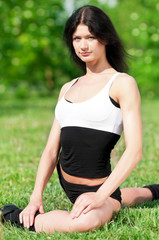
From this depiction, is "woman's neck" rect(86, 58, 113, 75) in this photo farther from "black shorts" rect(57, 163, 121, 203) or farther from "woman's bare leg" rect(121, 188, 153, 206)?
"woman's bare leg" rect(121, 188, 153, 206)

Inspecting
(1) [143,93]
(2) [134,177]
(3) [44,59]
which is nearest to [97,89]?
(2) [134,177]

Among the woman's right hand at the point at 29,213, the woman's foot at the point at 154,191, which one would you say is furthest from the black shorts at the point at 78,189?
the woman's foot at the point at 154,191

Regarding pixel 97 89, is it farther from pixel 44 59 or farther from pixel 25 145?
pixel 44 59

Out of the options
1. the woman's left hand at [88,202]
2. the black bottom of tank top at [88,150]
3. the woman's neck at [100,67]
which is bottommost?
the woman's left hand at [88,202]

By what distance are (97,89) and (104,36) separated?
435 millimetres

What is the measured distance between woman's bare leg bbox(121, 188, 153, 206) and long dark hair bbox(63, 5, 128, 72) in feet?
4.10

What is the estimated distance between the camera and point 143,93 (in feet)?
82.2

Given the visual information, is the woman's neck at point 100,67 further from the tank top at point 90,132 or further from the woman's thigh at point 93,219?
the woman's thigh at point 93,219

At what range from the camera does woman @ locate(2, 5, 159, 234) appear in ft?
9.90

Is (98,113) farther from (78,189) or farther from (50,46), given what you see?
(50,46)

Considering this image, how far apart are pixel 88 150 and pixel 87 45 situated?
86 centimetres

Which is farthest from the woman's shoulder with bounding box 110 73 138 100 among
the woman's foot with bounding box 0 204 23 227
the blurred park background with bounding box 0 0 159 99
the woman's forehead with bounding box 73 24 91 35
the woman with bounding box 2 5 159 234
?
the blurred park background with bounding box 0 0 159 99

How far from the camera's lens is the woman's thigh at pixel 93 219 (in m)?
3.01

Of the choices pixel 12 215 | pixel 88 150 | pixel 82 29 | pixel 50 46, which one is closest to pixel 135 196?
pixel 88 150
